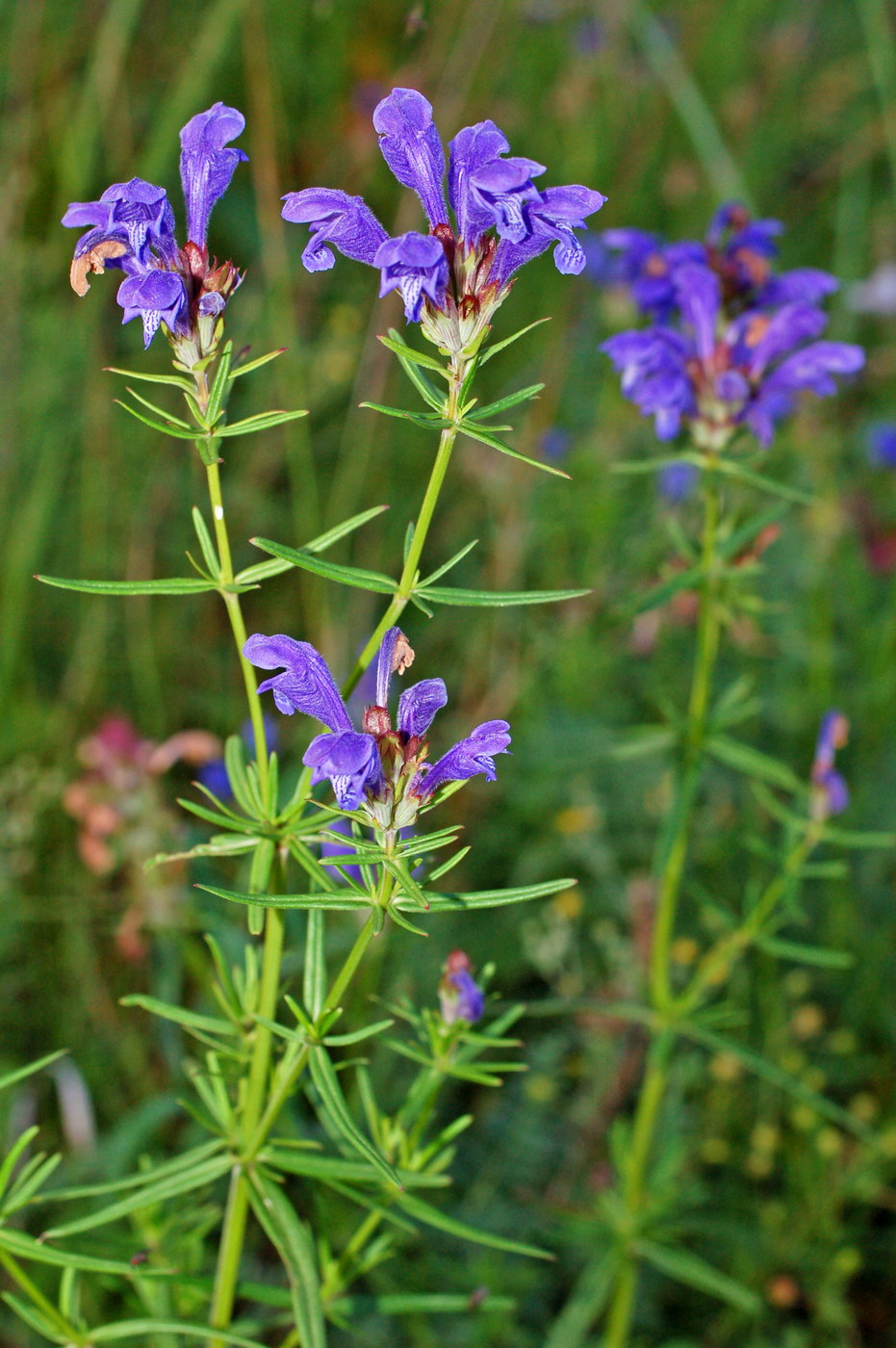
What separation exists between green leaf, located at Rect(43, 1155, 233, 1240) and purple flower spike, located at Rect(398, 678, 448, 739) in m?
0.67

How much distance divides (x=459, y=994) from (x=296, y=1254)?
39 centimetres

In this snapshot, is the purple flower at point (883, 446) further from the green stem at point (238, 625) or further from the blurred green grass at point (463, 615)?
the green stem at point (238, 625)

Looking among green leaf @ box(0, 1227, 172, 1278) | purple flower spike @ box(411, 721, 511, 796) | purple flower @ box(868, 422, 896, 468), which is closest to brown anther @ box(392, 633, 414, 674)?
purple flower spike @ box(411, 721, 511, 796)

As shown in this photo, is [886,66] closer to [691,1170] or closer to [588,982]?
[588,982]

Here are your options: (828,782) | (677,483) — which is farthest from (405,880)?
(677,483)

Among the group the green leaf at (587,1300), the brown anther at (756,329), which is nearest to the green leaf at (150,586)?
the brown anther at (756,329)

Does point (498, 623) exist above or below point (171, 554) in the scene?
below

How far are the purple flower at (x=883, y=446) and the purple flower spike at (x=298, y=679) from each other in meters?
4.36

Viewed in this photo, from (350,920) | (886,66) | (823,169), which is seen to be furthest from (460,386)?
(823,169)

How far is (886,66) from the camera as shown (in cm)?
460

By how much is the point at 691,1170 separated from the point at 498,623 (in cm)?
192

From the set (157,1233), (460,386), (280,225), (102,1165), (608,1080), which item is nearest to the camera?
(460,386)

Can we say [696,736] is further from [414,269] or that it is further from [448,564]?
[414,269]

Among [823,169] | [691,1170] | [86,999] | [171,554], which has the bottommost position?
[691,1170]
